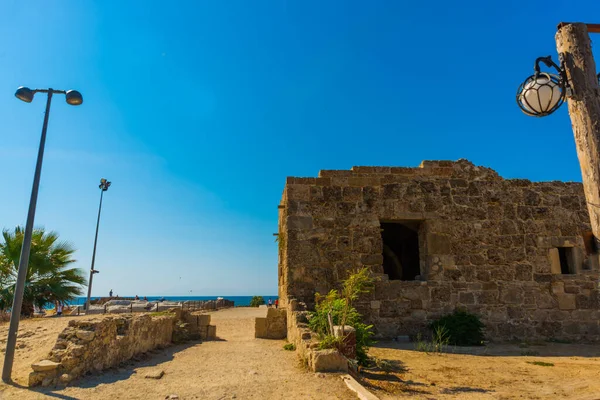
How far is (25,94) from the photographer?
6.73m

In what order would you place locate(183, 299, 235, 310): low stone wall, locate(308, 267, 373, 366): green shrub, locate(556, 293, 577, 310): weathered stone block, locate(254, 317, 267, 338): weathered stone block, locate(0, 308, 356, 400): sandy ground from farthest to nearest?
locate(183, 299, 235, 310): low stone wall, locate(254, 317, 267, 338): weathered stone block, locate(556, 293, 577, 310): weathered stone block, locate(308, 267, 373, 366): green shrub, locate(0, 308, 356, 400): sandy ground

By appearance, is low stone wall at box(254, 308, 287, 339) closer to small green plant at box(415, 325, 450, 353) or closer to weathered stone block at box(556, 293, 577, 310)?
small green plant at box(415, 325, 450, 353)

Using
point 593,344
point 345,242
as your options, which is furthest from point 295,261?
point 593,344

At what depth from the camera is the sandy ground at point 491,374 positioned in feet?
17.7

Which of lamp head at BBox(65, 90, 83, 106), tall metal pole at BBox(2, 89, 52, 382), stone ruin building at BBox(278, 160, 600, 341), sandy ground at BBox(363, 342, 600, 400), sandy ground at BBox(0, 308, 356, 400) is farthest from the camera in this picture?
stone ruin building at BBox(278, 160, 600, 341)

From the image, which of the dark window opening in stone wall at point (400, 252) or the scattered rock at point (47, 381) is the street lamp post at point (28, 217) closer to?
the scattered rock at point (47, 381)

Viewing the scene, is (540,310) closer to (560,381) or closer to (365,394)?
(560,381)

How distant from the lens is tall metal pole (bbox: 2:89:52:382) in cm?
593

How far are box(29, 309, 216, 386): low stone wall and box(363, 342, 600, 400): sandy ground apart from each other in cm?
418

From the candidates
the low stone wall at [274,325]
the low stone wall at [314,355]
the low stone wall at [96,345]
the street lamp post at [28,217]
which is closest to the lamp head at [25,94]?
the street lamp post at [28,217]

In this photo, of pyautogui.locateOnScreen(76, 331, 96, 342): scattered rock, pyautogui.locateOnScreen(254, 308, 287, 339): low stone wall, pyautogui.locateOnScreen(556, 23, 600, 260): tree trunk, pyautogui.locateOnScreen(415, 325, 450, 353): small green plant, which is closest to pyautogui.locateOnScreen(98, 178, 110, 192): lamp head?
pyautogui.locateOnScreen(254, 308, 287, 339): low stone wall

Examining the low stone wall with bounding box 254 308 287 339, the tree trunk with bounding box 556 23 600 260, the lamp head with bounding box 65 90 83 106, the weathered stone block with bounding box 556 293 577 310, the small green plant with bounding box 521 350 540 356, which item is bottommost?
the small green plant with bounding box 521 350 540 356

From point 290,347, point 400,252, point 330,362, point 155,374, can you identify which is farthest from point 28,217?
point 400,252

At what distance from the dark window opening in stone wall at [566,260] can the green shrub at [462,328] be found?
2939 millimetres
